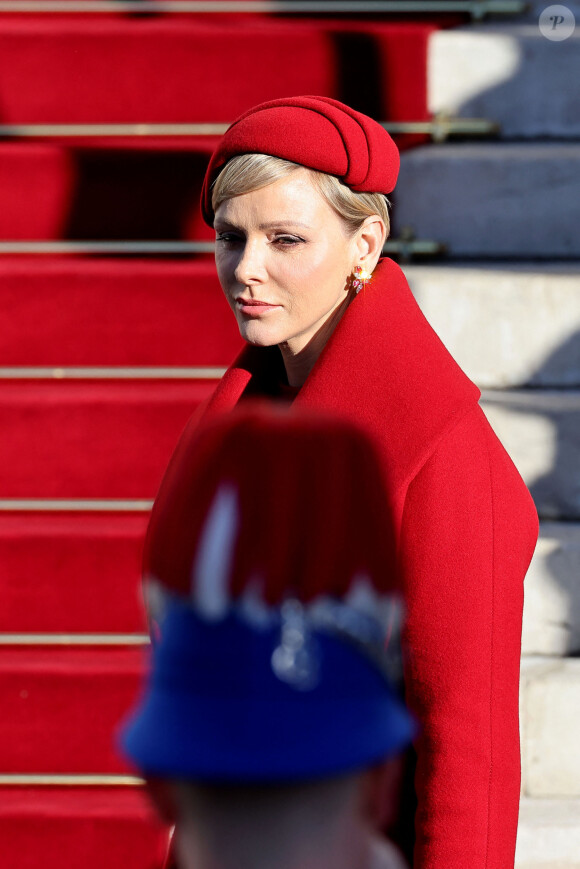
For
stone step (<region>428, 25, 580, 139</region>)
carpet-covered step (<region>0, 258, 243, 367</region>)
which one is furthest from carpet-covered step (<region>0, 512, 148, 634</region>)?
stone step (<region>428, 25, 580, 139</region>)

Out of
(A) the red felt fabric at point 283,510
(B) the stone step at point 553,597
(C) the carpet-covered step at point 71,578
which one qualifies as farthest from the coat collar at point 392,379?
(C) the carpet-covered step at point 71,578

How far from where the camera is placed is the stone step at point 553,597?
240cm

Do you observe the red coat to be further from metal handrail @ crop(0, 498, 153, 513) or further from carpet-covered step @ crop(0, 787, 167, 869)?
metal handrail @ crop(0, 498, 153, 513)

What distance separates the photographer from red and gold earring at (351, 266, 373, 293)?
142 centimetres

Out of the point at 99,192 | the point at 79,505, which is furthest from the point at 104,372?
the point at 99,192

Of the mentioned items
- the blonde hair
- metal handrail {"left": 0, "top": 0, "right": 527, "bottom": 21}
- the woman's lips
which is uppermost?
metal handrail {"left": 0, "top": 0, "right": 527, "bottom": 21}

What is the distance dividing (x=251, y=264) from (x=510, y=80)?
1980mm

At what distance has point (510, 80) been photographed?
9.98 ft

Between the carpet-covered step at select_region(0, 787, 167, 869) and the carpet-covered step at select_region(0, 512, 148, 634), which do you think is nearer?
the carpet-covered step at select_region(0, 787, 167, 869)

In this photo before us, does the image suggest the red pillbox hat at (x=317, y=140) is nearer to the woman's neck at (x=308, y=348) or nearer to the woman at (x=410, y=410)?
the woman at (x=410, y=410)

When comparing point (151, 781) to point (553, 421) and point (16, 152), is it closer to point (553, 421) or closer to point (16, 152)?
point (553, 421)

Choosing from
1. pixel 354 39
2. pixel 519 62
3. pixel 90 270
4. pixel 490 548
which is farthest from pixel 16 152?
pixel 490 548

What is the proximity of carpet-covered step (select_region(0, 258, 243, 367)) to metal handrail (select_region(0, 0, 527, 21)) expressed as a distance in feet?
3.25

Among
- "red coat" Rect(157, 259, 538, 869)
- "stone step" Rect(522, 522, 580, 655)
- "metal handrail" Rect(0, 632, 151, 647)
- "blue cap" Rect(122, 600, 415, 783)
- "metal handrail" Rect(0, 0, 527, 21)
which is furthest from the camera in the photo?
"metal handrail" Rect(0, 0, 527, 21)
